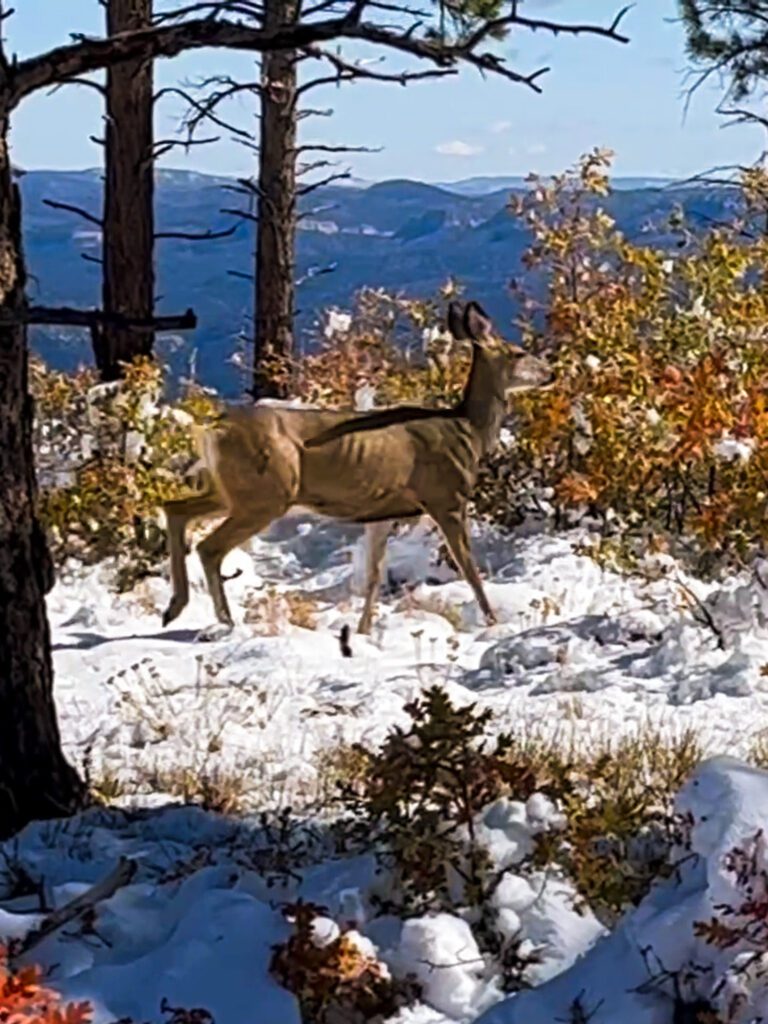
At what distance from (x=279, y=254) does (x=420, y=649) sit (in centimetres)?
769

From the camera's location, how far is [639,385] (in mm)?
9273

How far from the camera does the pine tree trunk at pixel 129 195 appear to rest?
42.8ft

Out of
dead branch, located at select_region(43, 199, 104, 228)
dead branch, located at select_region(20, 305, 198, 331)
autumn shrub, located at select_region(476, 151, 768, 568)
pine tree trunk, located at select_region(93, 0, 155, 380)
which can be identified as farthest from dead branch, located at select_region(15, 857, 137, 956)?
dead branch, located at select_region(43, 199, 104, 228)

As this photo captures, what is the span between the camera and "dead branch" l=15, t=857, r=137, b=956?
354 centimetres

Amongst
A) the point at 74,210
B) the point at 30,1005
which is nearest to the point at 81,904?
the point at 30,1005

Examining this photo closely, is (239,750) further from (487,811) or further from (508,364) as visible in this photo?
(508,364)

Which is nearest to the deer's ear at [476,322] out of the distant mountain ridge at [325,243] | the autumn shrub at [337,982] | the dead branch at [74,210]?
the dead branch at [74,210]

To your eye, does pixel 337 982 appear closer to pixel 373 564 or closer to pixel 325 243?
pixel 373 564

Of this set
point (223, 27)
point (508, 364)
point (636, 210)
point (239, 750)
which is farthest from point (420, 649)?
point (636, 210)

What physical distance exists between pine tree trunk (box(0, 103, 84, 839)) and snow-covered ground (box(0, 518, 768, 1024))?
19 cm

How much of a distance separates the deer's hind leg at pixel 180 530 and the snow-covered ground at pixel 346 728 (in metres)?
0.13

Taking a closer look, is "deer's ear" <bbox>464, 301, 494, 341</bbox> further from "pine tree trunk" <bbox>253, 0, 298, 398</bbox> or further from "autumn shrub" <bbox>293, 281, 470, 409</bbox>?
"pine tree trunk" <bbox>253, 0, 298, 398</bbox>

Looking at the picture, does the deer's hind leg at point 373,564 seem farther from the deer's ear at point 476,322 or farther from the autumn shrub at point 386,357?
the autumn shrub at point 386,357

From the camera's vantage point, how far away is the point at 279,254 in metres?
15.3
